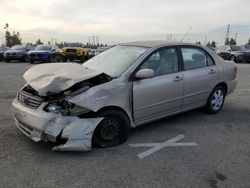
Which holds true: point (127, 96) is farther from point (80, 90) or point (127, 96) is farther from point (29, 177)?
point (29, 177)

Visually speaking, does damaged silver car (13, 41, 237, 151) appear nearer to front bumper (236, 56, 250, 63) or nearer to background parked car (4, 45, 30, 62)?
background parked car (4, 45, 30, 62)

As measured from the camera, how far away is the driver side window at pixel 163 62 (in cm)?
494

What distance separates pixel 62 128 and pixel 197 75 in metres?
2.92

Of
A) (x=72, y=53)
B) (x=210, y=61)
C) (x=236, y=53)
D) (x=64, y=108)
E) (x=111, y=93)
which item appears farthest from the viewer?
(x=236, y=53)

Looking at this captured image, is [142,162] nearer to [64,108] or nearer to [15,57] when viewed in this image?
[64,108]

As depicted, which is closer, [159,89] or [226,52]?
[159,89]

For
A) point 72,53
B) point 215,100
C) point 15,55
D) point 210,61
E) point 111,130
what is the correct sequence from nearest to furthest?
point 111,130, point 210,61, point 215,100, point 72,53, point 15,55

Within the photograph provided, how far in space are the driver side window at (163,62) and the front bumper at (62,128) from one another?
1382mm

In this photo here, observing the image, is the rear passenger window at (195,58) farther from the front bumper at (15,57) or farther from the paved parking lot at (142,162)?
the front bumper at (15,57)

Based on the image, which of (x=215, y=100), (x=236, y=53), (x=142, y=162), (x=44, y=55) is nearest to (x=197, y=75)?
(x=215, y=100)

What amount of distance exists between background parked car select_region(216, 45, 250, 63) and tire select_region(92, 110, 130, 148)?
23015 mm

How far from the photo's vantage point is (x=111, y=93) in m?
4.29

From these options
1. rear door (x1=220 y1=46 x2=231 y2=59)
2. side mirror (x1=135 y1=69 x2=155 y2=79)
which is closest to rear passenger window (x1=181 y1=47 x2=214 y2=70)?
side mirror (x1=135 y1=69 x2=155 y2=79)

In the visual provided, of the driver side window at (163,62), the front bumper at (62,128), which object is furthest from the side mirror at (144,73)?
the front bumper at (62,128)
